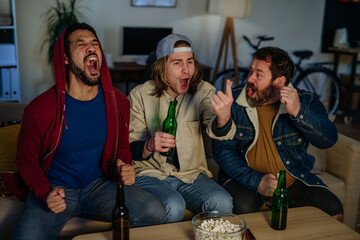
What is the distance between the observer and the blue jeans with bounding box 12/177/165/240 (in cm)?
180

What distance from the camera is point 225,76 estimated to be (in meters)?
5.43

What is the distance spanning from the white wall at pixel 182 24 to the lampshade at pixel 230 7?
0.36 m

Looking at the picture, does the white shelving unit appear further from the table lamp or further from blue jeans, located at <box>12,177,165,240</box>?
blue jeans, located at <box>12,177,165,240</box>

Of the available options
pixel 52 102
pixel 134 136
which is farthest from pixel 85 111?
pixel 134 136

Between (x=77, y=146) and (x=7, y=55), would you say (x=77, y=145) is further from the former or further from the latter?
(x=7, y=55)

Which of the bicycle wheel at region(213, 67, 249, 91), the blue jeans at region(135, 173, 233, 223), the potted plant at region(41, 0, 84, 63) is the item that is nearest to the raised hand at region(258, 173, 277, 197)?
the blue jeans at region(135, 173, 233, 223)

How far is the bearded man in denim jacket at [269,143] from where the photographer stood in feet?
6.99

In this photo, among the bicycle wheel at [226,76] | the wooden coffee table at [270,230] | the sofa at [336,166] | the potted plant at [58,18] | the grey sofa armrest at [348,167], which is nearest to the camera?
the wooden coffee table at [270,230]

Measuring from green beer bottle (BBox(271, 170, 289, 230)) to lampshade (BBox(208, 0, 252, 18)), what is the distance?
353 cm

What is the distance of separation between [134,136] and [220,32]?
3551 mm

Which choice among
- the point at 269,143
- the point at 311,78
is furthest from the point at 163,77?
the point at 311,78

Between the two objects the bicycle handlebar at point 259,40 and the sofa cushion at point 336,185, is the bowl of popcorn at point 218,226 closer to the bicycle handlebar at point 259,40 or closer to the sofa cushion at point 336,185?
the sofa cushion at point 336,185

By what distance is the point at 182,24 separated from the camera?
5.30 m

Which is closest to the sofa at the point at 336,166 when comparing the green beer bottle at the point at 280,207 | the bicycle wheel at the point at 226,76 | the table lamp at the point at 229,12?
the green beer bottle at the point at 280,207
